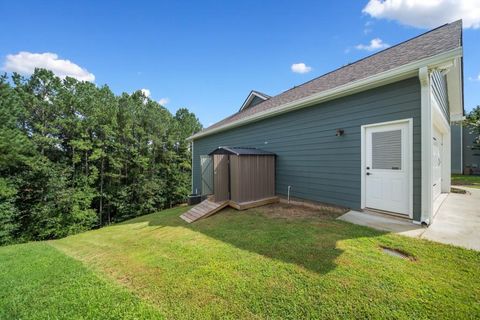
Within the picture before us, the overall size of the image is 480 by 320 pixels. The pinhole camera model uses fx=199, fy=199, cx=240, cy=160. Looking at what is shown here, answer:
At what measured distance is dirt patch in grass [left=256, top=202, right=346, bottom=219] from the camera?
5.03 m

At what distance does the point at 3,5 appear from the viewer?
6.36 metres

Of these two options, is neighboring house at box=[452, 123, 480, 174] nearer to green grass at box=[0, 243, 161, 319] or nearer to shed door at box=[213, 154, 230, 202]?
shed door at box=[213, 154, 230, 202]

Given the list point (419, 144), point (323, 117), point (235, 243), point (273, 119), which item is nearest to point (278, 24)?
point (273, 119)

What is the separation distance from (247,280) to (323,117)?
4815 millimetres

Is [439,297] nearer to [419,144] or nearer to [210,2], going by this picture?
[419,144]

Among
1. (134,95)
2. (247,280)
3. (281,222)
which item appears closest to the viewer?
(247,280)

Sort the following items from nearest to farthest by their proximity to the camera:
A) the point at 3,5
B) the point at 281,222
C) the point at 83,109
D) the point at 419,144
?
1. the point at 419,144
2. the point at 281,222
3. the point at 3,5
4. the point at 83,109

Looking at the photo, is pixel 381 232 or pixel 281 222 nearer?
pixel 381 232

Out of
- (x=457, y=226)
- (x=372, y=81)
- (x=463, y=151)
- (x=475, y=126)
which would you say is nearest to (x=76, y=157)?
(x=372, y=81)

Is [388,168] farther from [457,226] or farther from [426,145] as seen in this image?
[457,226]

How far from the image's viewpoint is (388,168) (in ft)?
14.6

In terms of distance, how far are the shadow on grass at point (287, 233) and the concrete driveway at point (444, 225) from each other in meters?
0.41

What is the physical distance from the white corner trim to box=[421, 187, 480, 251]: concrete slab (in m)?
0.34

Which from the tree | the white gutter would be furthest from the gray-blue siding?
the tree
